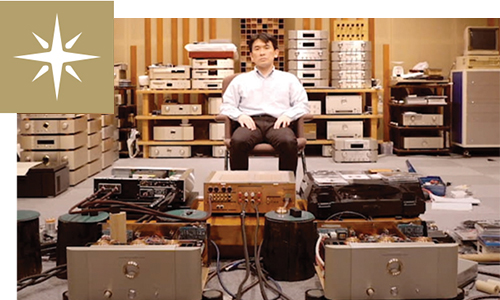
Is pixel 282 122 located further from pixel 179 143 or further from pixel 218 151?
pixel 179 143

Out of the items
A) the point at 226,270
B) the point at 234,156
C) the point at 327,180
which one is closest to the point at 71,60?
the point at 226,270

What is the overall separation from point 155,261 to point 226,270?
675 millimetres

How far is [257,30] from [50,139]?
3046 mm

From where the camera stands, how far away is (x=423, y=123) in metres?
6.66

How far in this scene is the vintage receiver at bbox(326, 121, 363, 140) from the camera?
6.63 metres

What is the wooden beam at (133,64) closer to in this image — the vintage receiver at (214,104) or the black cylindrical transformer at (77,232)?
the vintage receiver at (214,104)

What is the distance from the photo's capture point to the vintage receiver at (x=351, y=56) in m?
6.62

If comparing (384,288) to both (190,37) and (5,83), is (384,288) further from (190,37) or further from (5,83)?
(190,37)

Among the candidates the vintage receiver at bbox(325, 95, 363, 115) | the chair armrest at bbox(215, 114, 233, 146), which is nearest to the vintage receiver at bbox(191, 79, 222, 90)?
the vintage receiver at bbox(325, 95, 363, 115)

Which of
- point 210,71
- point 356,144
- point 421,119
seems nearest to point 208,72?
point 210,71

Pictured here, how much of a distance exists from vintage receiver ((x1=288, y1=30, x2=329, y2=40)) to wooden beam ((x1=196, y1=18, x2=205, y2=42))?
3.74 ft

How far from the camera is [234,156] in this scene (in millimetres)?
3570

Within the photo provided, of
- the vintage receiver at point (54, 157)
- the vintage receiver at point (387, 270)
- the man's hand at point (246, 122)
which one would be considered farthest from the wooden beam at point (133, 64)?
the vintage receiver at point (387, 270)

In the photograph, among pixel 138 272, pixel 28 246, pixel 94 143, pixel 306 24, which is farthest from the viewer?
pixel 306 24
